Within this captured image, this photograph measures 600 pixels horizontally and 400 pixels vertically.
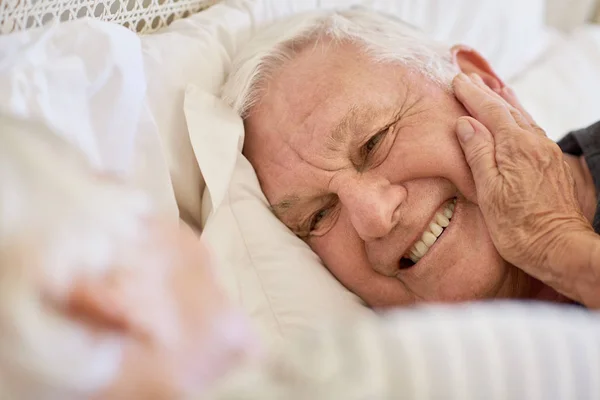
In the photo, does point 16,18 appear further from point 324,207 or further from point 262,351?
point 262,351

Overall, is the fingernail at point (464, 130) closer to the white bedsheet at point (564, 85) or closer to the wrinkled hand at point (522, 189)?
the wrinkled hand at point (522, 189)

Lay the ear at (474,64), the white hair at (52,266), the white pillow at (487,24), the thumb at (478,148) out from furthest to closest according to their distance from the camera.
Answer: the white pillow at (487,24) < the ear at (474,64) < the thumb at (478,148) < the white hair at (52,266)

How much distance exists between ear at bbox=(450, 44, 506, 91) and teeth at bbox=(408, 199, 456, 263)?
13.2 inches

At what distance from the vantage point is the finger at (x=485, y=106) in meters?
1.01

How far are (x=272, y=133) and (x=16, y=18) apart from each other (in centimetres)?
47

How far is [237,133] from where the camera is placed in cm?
Answer: 110

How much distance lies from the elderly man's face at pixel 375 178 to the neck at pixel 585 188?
0.20 metres

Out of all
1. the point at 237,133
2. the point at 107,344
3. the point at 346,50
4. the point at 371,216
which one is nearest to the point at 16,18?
the point at 237,133

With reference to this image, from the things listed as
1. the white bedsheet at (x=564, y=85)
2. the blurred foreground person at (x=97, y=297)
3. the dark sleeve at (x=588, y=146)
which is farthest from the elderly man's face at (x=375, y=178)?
the white bedsheet at (x=564, y=85)

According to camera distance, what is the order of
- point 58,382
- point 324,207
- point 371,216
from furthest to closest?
point 324,207
point 371,216
point 58,382

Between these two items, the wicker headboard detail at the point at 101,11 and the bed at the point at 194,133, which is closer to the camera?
the bed at the point at 194,133

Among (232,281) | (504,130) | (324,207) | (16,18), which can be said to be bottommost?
(232,281)

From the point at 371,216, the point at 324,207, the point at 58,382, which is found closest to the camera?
the point at 58,382

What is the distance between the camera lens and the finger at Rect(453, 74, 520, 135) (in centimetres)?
101
